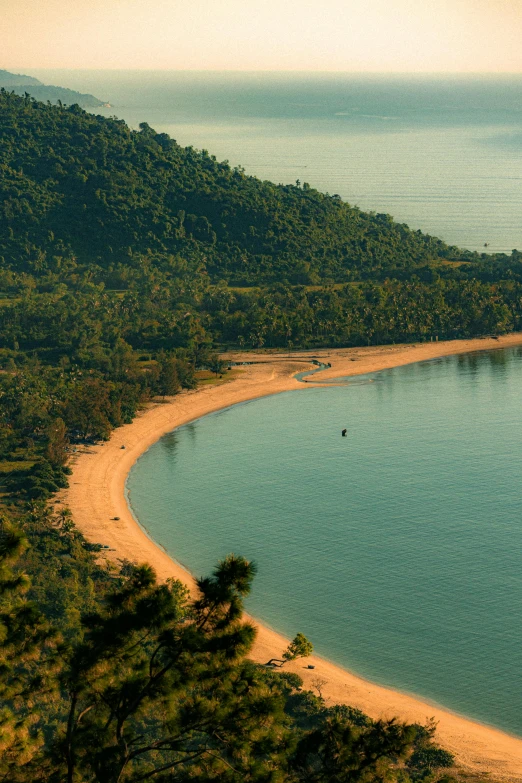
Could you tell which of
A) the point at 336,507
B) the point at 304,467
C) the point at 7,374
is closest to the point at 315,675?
the point at 336,507

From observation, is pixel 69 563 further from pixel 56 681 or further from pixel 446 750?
pixel 56 681

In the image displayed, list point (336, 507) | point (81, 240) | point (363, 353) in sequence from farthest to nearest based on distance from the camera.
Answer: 1. point (81, 240)
2. point (363, 353)
3. point (336, 507)

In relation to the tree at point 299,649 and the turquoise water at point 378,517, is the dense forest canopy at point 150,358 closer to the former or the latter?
the tree at point 299,649

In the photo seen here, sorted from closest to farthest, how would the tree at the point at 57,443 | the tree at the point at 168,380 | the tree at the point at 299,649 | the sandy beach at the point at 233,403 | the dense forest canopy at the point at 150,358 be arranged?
1. the dense forest canopy at the point at 150,358
2. the sandy beach at the point at 233,403
3. the tree at the point at 299,649
4. the tree at the point at 57,443
5. the tree at the point at 168,380

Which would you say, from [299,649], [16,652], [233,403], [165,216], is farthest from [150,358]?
[16,652]

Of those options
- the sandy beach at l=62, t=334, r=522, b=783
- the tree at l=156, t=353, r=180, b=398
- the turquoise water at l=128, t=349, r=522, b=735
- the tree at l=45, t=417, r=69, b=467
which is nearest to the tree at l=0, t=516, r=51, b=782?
the sandy beach at l=62, t=334, r=522, b=783

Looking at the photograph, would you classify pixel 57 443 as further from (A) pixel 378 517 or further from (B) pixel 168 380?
(A) pixel 378 517

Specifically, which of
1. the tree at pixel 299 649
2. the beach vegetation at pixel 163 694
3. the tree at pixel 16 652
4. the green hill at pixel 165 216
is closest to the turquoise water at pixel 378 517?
the tree at pixel 299 649
